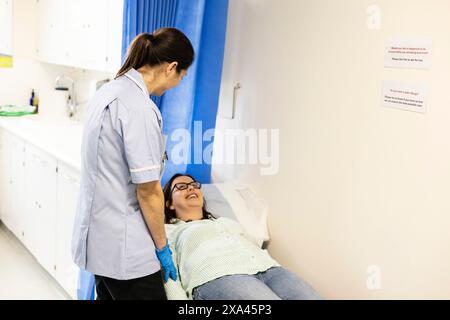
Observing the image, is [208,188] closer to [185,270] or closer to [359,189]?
[185,270]

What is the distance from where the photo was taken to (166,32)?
5.46 ft

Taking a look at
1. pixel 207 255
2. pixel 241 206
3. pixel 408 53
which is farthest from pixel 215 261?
pixel 408 53

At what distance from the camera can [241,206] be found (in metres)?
2.50

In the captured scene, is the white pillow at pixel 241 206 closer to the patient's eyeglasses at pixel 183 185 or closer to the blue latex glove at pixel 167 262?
the patient's eyeglasses at pixel 183 185

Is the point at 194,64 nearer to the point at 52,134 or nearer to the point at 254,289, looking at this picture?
the point at 254,289

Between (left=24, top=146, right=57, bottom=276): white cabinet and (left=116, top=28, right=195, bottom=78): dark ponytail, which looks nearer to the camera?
(left=116, top=28, right=195, bottom=78): dark ponytail

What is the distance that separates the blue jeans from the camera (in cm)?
185

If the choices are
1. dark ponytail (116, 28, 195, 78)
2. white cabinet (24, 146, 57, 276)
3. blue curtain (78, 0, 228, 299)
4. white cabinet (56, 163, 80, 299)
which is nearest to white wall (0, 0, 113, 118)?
white cabinet (24, 146, 57, 276)

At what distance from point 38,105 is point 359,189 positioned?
2900mm

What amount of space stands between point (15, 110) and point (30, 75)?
12.9 inches

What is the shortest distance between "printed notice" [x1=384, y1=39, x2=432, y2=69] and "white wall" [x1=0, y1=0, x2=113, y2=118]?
244cm

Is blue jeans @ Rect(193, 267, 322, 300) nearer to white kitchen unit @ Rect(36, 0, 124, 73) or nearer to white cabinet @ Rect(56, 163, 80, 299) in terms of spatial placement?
white cabinet @ Rect(56, 163, 80, 299)

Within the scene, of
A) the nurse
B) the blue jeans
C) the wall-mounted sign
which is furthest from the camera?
the wall-mounted sign

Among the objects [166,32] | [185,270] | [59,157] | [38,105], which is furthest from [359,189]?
[38,105]
